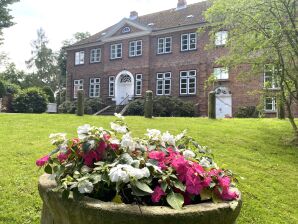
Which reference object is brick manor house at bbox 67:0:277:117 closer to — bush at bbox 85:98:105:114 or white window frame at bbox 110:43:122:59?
white window frame at bbox 110:43:122:59

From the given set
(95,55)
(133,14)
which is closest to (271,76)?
(95,55)

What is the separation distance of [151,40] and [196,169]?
94.5 feet

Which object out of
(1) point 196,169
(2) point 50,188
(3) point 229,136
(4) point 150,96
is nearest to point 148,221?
(1) point 196,169

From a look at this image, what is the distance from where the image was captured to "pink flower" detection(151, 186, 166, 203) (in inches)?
91.4

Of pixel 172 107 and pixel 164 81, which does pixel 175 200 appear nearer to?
pixel 172 107

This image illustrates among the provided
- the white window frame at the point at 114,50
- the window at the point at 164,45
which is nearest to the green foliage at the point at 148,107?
the window at the point at 164,45

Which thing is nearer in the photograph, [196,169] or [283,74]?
[196,169]

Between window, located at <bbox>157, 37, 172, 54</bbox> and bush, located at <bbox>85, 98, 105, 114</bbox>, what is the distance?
7093mm

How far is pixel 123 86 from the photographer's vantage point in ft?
107

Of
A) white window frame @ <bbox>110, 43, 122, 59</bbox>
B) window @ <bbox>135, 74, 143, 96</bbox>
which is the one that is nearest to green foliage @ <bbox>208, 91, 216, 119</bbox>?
window @ <bbox>135, 74, 143, 96</bbox>

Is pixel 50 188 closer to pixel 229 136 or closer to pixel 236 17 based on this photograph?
pixel 229 136

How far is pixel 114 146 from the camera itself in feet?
8.95

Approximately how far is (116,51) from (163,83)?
636cm

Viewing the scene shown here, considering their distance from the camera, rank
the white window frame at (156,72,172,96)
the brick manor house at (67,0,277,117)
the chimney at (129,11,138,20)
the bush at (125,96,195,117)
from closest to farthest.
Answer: the bush at (125,96,195,117) < the brick manor house at (67,0,277,117) < the white window frame at (156,72,172,96) < the chimney at (129,11,138,20)
